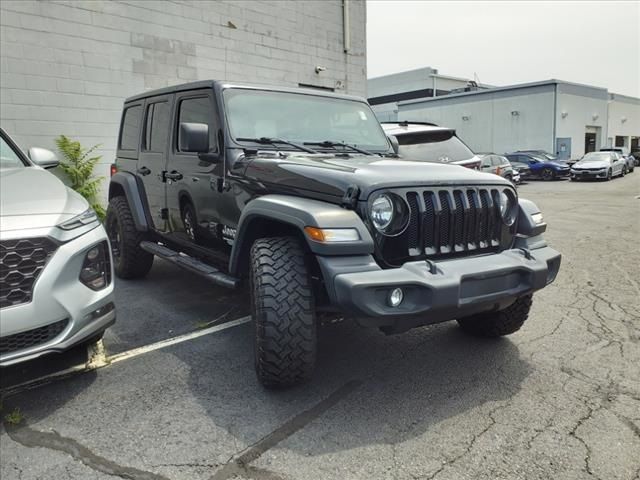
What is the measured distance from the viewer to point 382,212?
2.86 m

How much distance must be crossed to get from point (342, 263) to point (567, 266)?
15.2ft

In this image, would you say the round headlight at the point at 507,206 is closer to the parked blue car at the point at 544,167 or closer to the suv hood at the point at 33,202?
the suv hood at the point at 33,202

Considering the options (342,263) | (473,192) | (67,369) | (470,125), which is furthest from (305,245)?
(470,125)

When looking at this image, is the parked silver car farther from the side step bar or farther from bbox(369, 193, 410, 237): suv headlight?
bbox(369, 193, 410, 237): suv headlight

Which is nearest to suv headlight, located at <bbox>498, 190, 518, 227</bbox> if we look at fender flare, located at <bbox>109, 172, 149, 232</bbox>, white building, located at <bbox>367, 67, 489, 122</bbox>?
Result: fender flare, located at <bbox>109, 172, 149, 232</bbox>

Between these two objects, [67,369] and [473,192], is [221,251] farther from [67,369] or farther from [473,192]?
[473,192]

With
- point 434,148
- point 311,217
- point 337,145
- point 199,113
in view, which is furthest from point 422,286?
point 434,148

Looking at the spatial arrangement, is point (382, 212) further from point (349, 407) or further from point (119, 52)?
point (119, 52)

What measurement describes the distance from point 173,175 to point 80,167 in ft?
18.6

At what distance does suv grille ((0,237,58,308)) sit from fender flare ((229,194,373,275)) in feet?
3.83

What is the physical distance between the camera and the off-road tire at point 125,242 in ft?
17.4

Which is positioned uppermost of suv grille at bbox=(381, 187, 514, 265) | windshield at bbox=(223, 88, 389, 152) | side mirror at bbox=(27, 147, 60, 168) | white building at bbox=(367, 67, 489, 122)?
white building at bbox=(367, 67, 489, 122)

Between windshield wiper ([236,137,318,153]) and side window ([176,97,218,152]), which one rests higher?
side window ([176,97,218,152])

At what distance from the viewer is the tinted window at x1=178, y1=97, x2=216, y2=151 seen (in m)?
3.97
